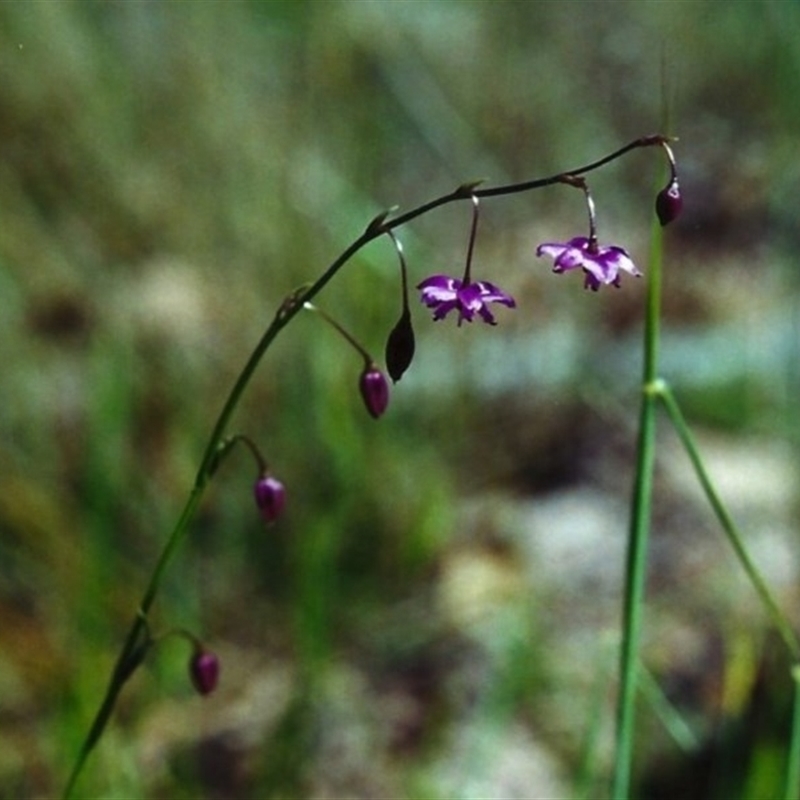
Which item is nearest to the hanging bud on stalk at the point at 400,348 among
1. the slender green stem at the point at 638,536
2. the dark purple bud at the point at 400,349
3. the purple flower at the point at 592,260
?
the dark purple bud at the point at 400,349

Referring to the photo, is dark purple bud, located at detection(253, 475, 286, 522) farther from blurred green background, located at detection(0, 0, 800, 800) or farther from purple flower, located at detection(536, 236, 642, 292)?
blurred green background, located at detection(0, 0, 800, 800)

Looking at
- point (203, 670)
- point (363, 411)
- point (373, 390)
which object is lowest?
point (203, 670)

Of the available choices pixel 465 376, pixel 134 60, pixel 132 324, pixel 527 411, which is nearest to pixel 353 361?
pixel 465 376

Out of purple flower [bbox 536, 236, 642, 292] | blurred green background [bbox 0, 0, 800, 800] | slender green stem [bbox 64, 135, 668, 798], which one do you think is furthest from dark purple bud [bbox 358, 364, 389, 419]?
blurred green background [bbox 0, 0, 800, 800]

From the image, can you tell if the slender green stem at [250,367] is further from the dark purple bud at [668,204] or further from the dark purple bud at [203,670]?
the dark purple bud at [203,670]

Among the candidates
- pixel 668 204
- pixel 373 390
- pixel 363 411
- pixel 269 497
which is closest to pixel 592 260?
pixel 668 204

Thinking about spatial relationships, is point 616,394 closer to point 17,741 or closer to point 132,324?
point 132,324

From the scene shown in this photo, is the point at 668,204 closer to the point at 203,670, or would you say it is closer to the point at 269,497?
the point at 269,497
